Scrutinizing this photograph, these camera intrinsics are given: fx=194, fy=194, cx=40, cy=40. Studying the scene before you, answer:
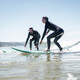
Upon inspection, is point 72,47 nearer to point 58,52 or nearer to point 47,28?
point 58,52

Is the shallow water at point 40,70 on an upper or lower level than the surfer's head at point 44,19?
lower

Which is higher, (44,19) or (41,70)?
(44,19)

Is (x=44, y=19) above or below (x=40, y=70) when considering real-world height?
above

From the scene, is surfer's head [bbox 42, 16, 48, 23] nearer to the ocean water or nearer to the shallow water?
the ocean water

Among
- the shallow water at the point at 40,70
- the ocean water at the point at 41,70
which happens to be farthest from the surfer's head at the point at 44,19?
the shallow water at the point at 40,70

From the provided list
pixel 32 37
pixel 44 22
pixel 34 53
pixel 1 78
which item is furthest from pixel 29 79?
pixel 32 37

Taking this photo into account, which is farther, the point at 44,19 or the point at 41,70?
the point at 44,19

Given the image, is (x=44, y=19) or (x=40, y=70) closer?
(x=40, y=70)

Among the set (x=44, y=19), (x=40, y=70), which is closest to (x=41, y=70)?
(x=40, y=70)

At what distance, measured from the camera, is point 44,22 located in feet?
39.9

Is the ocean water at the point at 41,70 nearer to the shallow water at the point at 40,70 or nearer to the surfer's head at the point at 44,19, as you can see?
the shallow water at the point at 40,70

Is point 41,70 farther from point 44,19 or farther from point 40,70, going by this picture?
point 44,19

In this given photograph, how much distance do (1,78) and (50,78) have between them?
1101mm

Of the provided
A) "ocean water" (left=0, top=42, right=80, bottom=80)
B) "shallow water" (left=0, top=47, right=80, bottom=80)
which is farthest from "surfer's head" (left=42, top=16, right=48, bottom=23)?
"shallow water" (left=0, top=47, right=80, bottom=80)
